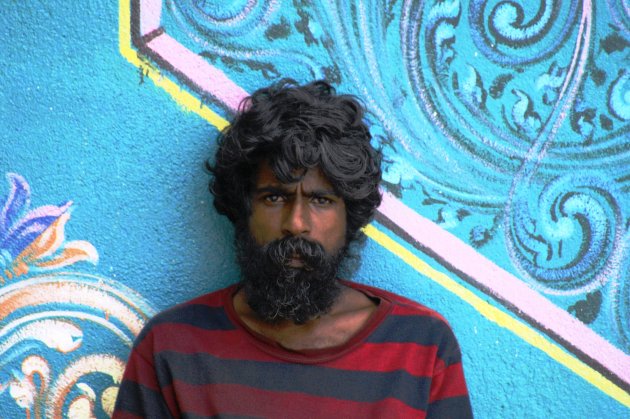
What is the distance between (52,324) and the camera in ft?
7.57

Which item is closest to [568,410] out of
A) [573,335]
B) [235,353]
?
[573,335]

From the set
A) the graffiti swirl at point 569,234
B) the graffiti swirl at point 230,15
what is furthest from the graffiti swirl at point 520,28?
the graffiti swirl at point 230,15

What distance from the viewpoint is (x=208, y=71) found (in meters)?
2.33

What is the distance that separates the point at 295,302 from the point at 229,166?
47cm

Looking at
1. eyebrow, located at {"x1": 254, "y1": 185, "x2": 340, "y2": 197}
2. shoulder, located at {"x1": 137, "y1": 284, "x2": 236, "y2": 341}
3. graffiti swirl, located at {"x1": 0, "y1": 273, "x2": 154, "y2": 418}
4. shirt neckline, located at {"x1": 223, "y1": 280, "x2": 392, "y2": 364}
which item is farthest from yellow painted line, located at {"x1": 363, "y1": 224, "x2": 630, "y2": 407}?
graffiti swirl, located at {"x1": 0, "y1": 273, "x2": 154, "y2": 418}

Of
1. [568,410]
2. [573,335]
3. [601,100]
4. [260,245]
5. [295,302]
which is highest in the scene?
[601,100]

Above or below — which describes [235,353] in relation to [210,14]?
below

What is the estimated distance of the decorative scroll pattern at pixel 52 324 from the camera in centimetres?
230

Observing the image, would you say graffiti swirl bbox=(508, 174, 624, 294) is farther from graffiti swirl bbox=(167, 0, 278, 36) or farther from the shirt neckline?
graffiti swirl bbox=(167, 0, 278, 36)

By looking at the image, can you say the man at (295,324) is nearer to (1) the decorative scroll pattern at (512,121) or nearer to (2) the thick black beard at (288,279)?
(2) the thick black beard at (288,279)

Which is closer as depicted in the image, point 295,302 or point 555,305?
point 295,302

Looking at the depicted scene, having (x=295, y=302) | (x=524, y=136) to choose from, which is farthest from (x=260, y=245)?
(x=524, y=136)

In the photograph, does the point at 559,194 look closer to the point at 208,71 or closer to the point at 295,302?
the point at 295,302

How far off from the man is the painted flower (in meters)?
0.42
